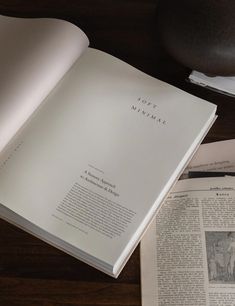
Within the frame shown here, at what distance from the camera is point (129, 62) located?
780mm

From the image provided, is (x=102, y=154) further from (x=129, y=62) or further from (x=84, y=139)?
(x=129, y=62)

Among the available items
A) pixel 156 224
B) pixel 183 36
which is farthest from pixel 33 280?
pixel 183 36

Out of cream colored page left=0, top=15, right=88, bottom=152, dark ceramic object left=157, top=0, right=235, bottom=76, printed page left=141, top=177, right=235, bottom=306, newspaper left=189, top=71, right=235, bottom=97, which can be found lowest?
printed page left=141, top=177, right=235, bottom=306

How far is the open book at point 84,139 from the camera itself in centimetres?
61

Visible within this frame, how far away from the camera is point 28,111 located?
0.68 metres

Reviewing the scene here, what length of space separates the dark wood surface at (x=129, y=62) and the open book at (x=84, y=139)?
2 cm

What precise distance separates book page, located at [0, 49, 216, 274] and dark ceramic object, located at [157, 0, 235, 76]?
6 cm

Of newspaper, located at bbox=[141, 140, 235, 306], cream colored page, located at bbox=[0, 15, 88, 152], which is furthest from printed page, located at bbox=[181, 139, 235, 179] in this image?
cream colored page, located at bbox=[0, 15, 88, 152]

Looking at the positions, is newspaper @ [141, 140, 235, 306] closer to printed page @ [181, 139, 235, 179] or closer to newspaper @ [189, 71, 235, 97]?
printed page @ [181, 139, 235, 179]

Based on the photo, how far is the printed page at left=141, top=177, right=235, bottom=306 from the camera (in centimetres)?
58

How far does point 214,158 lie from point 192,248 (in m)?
0.13

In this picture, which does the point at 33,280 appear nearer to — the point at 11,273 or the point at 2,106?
the point at 11,273

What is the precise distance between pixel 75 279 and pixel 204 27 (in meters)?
0.33

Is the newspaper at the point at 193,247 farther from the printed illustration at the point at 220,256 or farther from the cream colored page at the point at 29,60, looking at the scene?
the cream colored page at the point at 29,60
